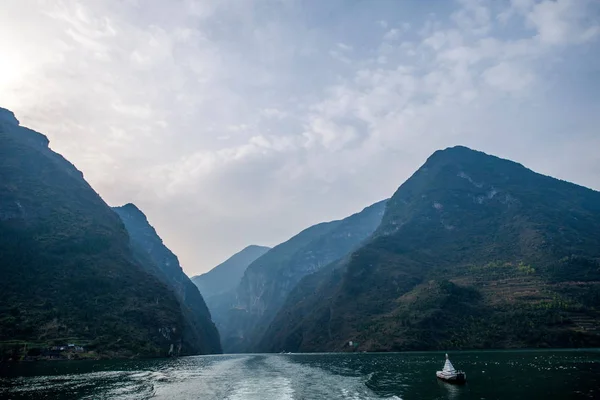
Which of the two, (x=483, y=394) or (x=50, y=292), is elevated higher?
(x=50, y=292)

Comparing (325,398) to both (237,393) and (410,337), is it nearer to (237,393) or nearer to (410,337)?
(237,393)

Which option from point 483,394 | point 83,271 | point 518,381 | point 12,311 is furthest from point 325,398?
point 83,271

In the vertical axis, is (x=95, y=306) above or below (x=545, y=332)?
above

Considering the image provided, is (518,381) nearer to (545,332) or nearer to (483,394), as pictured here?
(483,394)

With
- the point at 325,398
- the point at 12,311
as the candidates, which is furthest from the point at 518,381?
the point at 12,311

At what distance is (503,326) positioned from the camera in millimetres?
164875

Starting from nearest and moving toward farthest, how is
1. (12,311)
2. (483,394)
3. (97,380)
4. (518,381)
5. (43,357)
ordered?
1. (483,394)
2. (518,381)
3. (97,380)
4. (43,357)
5. (12,311)

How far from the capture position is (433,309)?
19625cm

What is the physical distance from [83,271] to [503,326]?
196 meters

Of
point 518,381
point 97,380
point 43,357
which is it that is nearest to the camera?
point 518,381

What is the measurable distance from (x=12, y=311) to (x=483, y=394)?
166620 mm

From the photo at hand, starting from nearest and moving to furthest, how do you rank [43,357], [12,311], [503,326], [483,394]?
1. [483,394]
2. [43,357]
3. [12,311]
4. [503,326]

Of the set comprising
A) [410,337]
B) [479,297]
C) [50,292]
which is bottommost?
[410,337]

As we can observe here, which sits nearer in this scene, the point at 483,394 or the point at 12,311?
the point at 483,394
